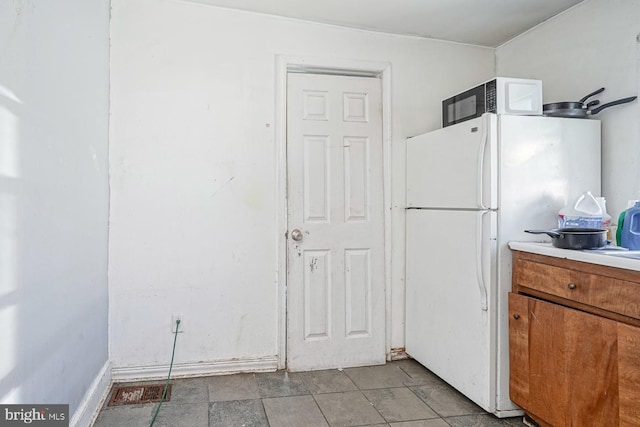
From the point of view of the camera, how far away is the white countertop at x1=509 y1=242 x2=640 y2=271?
1.58 meters

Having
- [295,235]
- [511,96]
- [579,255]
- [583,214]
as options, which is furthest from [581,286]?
[295,235]

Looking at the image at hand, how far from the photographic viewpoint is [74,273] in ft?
6.48

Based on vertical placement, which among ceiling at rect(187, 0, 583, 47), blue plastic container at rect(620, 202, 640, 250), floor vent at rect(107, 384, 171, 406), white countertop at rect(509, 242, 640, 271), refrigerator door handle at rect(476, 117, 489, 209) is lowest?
floor vent at rect(107, 384, 171, 406)

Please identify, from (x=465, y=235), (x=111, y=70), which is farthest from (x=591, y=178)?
(x=111, y=70)

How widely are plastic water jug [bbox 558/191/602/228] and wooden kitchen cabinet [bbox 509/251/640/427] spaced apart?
0.90 feet

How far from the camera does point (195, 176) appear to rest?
274 cm

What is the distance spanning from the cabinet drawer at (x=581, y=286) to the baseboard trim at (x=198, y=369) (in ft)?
5.56

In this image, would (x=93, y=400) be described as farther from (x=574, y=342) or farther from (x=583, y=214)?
(x=583, y=214)

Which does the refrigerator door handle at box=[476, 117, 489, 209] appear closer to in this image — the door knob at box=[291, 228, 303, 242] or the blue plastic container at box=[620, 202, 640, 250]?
the blue plastic container at box=[620, 202, 640, 250]

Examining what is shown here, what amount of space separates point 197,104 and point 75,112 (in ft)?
2.88

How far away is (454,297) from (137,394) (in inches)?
77.5

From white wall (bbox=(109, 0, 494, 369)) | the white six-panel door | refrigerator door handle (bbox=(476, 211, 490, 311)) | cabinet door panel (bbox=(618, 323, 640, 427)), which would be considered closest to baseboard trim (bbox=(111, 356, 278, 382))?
white wall (bbox=(109, 0, 494, 369))

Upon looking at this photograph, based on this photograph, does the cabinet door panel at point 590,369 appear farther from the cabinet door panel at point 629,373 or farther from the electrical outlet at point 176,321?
the electrical outlet at point 176,321

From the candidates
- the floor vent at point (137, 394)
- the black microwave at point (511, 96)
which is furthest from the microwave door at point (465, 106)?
the floor vent at point (137, 394)
